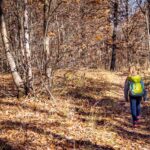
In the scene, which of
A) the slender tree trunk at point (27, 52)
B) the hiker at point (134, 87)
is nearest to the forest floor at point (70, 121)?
the slender tree trunk at point (27, 52)

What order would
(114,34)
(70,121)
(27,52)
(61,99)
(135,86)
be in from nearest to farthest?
(135,86)
(70,121)
(27,52)
(61,99)
(114,34)

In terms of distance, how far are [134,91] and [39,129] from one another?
10.0 ft

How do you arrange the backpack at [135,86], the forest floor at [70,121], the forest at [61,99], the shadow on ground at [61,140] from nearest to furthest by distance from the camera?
the shadow on ground at [61,140] → the forest floor at [70,121] → the forest at [61,99] → the backpack at [135,86]

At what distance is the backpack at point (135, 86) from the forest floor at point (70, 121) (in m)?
1.11

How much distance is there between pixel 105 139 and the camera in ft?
30.7

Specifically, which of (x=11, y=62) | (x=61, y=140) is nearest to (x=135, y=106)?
(x=61, y=140)

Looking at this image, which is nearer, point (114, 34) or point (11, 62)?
point (11, 62)

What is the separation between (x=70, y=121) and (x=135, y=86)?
222cm

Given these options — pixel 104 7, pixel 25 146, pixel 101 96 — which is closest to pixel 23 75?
pixel 101 96

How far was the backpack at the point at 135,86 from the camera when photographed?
Answer: 34.4ft

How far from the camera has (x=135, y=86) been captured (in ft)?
34.5

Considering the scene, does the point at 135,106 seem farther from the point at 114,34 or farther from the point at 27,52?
the point at 114,34

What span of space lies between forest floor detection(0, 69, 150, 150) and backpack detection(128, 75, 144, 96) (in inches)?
43.6

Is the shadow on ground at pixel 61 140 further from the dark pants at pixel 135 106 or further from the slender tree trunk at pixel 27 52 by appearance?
the slender tree trunk at pixel 27 52
